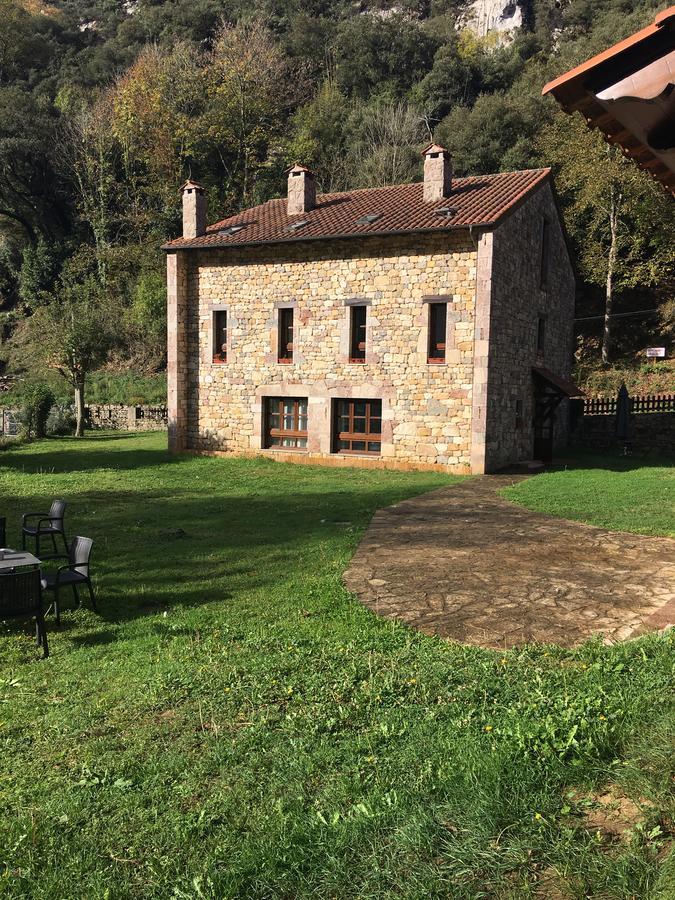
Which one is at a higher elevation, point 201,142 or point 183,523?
point 201,142

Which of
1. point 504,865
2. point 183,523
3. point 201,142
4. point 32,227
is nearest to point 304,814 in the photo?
point 504,865

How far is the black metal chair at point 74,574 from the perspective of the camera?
236 inches

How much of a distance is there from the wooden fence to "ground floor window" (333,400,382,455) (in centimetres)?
1078

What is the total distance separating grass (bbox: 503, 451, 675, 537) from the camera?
1056 cm

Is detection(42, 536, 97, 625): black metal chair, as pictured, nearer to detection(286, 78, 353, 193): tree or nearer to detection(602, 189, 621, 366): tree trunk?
detection(602, 189, 621, 366): tree trunk

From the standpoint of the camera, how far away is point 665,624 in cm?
549

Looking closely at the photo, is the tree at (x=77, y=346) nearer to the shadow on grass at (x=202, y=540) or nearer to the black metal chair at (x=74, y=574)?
the shadow on grass at (x=202, y=540)

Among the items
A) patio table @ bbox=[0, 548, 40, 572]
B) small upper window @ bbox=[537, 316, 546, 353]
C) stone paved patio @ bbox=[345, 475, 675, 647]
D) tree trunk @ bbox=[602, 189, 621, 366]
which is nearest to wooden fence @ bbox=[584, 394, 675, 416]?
small upper window @ bbox=[537, 316, 546, 353]

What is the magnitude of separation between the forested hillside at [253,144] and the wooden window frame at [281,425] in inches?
472

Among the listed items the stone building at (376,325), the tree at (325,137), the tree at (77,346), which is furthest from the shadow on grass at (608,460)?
the tree at (325,137)

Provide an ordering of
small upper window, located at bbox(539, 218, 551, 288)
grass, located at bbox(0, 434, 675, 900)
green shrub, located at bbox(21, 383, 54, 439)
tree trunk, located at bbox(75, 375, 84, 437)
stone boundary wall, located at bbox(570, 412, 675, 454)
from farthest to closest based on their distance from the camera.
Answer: tree trunk, located at bbox(75, 375, 84, 437) → green shrub, located at bbox(21, 383, 54, 439) → stone boundary wall, located at bbox(570, 412, 675, 454) → small upper window, located at bbox(539, 218, 551, 288) → grass, located at bbox(0, 434, 675, 900)

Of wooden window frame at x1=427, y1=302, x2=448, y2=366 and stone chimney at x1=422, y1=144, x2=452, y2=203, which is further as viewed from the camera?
stone chimney at x1=422, y1=144, x2=452, y2=203

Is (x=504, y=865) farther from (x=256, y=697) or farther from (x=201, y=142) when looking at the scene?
(x=201, y=142)

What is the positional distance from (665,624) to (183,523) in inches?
295
